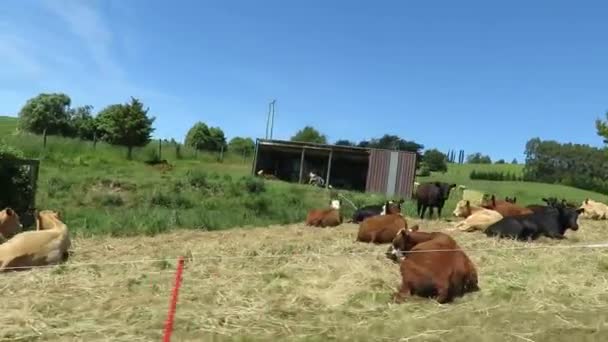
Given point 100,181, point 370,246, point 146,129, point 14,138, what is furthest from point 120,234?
point 146,129

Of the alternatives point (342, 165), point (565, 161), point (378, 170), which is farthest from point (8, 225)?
point (565, 161)

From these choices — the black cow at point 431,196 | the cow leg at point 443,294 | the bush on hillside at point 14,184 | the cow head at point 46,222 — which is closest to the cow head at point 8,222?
the cow head at point 46,222

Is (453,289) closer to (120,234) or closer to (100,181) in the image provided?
(120,234)

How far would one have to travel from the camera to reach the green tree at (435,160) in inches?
3002

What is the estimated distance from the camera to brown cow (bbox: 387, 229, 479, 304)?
281 inches

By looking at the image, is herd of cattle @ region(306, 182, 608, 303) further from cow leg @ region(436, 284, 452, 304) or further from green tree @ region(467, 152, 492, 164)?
green tree @ region(467, 152, 492, 164)

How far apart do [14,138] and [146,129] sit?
8783 millimetres

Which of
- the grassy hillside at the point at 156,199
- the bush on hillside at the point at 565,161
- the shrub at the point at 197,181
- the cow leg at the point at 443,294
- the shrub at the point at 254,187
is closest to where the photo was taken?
the cow leg at the point at 443,294

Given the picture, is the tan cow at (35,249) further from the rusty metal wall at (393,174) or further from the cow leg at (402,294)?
the rusty metal wall at (393,174)

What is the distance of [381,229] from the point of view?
11.2 meters

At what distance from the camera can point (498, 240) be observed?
37.4 feet

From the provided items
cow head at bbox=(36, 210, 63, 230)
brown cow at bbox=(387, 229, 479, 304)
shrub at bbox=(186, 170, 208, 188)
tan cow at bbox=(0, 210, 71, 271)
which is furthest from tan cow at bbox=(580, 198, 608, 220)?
tan cow at bbox=(0, 210, 71, 271)

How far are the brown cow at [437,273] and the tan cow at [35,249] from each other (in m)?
5.02

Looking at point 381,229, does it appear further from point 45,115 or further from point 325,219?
point 45,115
